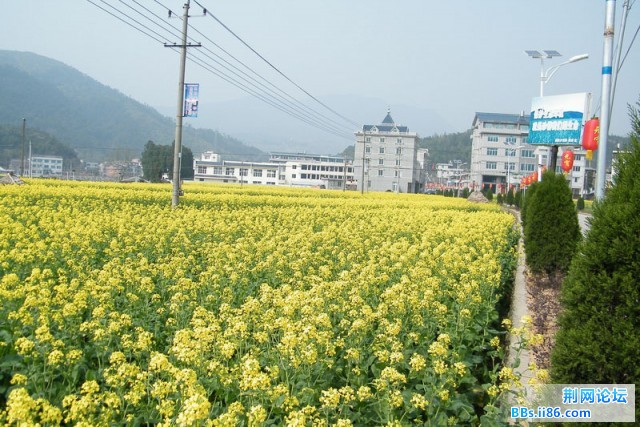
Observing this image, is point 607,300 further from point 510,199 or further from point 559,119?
point 510,199

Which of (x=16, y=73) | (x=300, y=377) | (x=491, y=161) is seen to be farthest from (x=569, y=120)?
(x=16, y=73)

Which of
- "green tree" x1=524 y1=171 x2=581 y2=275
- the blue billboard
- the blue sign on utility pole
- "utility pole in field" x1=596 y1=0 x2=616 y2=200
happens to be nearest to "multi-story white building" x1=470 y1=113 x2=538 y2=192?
the blue sign on utility pole

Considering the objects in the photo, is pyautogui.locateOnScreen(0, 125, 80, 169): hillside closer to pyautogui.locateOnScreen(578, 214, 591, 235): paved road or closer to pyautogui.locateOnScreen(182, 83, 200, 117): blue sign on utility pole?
pyautogui.locateOnScreen(182, 83, 200, 117): blue sign on utility pole

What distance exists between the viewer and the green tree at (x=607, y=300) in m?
3.48

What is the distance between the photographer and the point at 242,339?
4.52m

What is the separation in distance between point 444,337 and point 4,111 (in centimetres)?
18426

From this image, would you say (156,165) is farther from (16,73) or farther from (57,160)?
(16,73)

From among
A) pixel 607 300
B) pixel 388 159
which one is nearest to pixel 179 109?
pixel 607 300

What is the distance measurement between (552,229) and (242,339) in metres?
7.79

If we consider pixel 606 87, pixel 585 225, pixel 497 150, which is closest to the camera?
pixel 585 225

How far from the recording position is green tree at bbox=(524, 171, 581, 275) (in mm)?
10352

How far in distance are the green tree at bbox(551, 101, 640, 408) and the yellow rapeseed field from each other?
470 millimetres

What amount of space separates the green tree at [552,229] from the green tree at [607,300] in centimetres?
689

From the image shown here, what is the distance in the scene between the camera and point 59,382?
4012 millimetres
